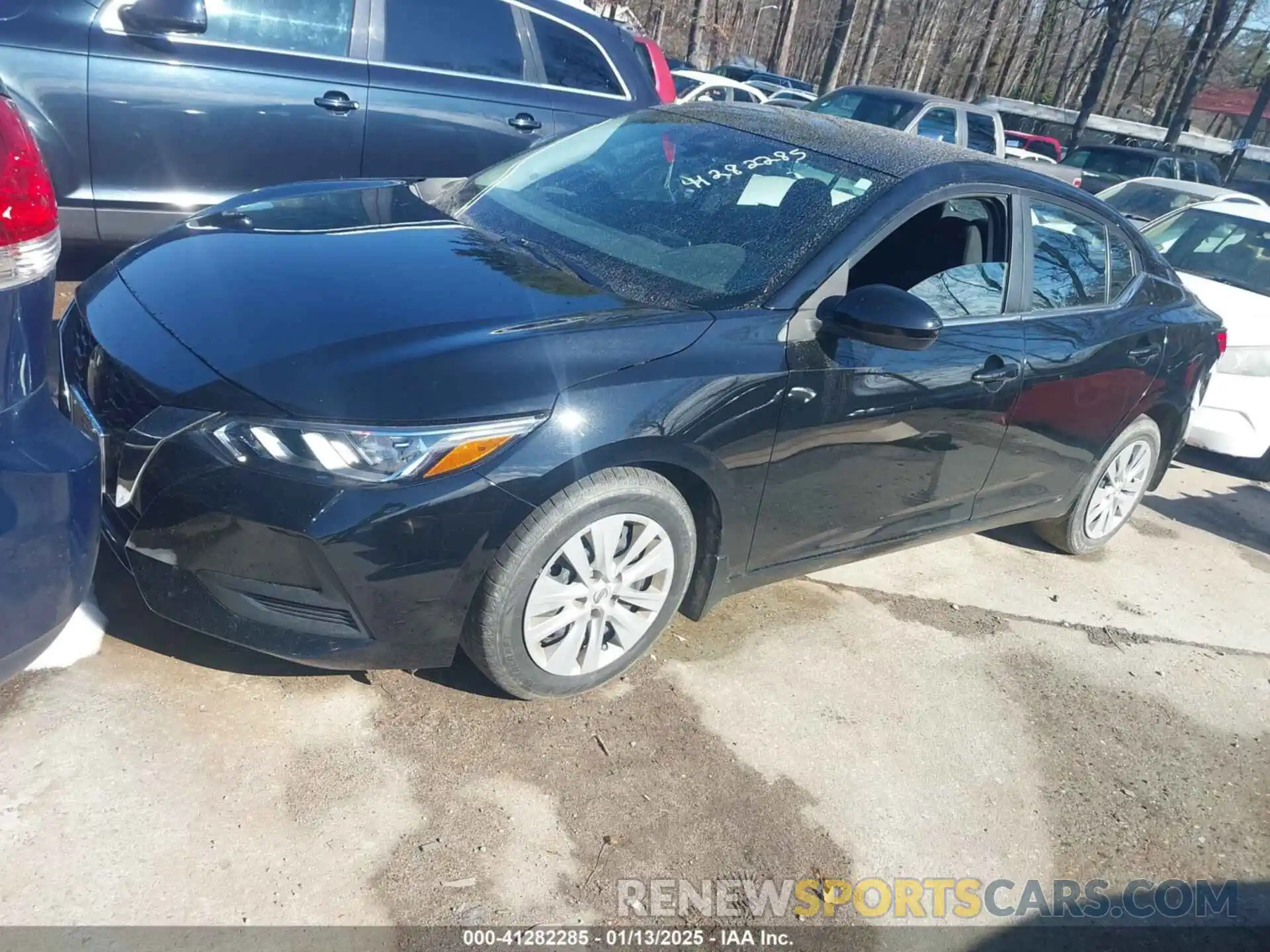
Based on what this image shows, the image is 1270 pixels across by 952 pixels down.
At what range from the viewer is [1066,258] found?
385 centimetres

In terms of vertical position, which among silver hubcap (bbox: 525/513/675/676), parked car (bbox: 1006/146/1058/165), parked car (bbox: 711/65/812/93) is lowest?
parked car (bbox: 711/65/812/93)

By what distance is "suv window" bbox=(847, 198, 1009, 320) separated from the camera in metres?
3.39

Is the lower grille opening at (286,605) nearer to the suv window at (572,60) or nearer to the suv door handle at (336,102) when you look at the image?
the suv door handle at (336,102)

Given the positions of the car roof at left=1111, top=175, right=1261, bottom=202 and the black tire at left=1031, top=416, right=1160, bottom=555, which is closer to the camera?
the black tire at left=1031, top=416, right=1160, bottom=555

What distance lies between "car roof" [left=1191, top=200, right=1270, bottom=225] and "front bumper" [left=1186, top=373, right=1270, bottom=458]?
197 cm

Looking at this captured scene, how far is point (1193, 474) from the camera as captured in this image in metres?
6.36

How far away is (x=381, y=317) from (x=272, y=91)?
9.55ft

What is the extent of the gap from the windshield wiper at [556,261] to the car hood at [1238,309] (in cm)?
427

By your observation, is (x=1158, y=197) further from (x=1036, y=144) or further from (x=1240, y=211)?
(x=1036, y=144)

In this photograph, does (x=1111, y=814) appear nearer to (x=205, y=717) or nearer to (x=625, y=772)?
(x=625, y=772)

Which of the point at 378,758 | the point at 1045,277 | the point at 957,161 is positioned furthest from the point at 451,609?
the point at 1045,277

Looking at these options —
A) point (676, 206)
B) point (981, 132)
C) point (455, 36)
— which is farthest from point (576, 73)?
point (981, 132)

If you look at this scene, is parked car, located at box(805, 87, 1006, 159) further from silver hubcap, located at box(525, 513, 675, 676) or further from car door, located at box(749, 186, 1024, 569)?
silver hubcap, located at box(525, 513, 675, 676)

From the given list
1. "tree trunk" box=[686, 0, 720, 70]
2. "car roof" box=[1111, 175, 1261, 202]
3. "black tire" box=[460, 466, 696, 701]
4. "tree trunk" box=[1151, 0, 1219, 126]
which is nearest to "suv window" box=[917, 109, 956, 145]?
"car roof" box=[1111, 175, 1261, 202]
